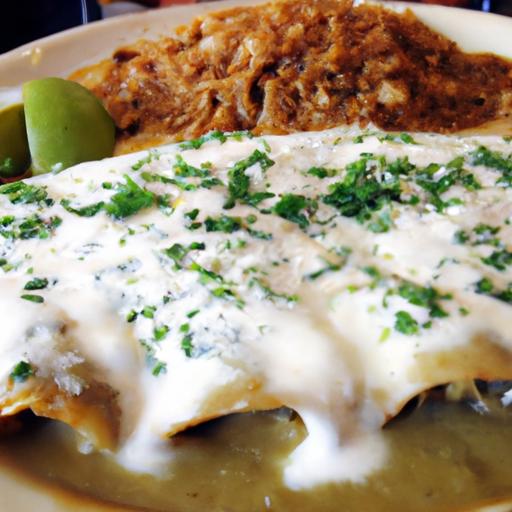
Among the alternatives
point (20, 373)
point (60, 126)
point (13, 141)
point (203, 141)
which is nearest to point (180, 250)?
point (20, 373)

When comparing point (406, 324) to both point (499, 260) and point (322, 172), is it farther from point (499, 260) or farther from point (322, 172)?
point (322, 172)

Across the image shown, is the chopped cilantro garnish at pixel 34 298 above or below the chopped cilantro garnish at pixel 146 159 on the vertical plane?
below

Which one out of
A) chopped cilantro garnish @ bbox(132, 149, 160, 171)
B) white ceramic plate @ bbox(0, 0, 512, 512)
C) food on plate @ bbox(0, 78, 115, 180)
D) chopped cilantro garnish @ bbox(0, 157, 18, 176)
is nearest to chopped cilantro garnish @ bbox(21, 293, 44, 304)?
chopped cilantro garnish @ bbox(132, 149, 160, 171)

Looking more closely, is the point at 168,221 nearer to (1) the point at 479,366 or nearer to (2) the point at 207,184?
(2) the point at 207,184

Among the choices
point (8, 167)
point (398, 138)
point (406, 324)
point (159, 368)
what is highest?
point (398, 138)

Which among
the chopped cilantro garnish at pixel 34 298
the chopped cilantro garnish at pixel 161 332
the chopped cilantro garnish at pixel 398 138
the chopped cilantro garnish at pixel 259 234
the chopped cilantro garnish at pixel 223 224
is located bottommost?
the chopped cilantro garnish at pixel 161 332

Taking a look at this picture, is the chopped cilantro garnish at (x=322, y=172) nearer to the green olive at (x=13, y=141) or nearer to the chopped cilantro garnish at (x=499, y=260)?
the chopped cilantro garnish at (x=499, y=260)

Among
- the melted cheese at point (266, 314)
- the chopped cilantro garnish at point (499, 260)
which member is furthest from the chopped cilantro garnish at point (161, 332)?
the chopped cilantro garnish at point (499, 260)
